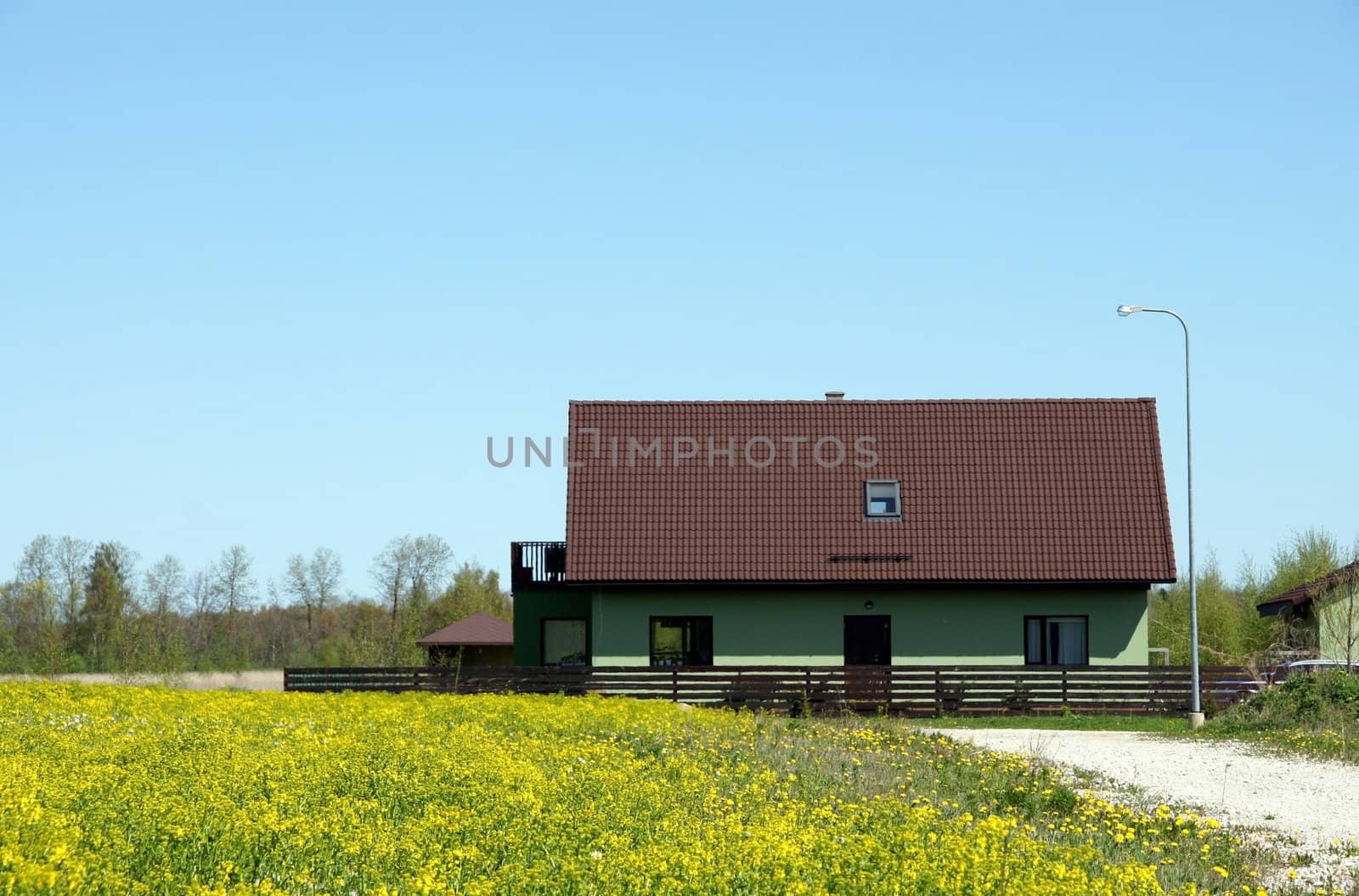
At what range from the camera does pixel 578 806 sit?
33.5 ft

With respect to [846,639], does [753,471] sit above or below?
above

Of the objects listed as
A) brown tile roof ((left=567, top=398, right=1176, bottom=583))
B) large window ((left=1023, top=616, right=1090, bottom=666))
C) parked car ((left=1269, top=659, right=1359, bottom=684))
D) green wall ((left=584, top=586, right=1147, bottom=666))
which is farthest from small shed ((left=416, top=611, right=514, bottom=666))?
parked car ((left=1269, top=659, right=1359, bottom=684))

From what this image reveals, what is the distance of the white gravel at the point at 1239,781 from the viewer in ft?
40.9

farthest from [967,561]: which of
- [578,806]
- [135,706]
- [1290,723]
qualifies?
[578,806]


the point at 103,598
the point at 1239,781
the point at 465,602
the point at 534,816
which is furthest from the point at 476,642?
the point at 534,816

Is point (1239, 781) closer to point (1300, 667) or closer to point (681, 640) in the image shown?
point (1300, 667)

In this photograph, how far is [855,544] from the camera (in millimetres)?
32844

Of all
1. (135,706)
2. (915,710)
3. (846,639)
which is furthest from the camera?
(846,639)

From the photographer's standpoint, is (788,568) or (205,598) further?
(205,598)

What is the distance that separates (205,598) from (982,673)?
6123cm

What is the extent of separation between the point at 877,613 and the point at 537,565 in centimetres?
832

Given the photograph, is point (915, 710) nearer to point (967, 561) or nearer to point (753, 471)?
point (967, 561)

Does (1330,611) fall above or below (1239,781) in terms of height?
above

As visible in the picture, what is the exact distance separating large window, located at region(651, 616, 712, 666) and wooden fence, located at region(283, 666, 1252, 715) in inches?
68.5
